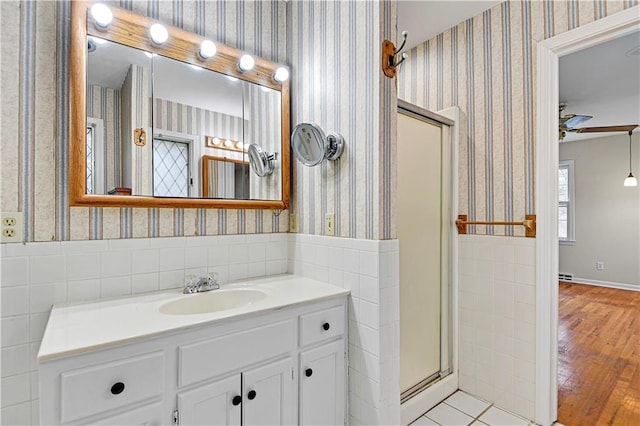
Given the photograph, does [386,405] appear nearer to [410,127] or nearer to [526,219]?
[526,219]

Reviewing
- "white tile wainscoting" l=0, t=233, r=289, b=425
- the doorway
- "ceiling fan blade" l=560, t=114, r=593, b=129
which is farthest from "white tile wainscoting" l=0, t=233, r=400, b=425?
"ceiling fan blade" l=560, t=114, r=593, b=129

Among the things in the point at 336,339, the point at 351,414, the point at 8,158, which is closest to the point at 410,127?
the point at 336,339

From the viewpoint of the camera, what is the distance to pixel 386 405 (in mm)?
1466

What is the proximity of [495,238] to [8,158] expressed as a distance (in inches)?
96.6

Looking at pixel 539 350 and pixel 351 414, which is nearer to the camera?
pixel 351 414

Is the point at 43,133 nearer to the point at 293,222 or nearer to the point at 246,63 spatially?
the point at 246,63

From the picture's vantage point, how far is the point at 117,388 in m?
0.96

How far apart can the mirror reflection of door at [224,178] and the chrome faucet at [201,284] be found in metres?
0.41

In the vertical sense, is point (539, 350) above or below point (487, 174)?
below

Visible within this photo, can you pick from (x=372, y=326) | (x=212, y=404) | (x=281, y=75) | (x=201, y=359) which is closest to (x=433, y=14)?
(x=281, y=75)

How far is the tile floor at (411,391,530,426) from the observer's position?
72.8 inches

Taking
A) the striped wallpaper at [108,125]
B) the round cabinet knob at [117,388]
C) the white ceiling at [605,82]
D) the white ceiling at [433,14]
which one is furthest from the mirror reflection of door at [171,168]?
the white ceiling at [605,82]

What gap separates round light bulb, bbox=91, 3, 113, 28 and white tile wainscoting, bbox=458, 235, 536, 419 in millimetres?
2277

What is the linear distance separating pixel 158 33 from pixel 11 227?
101 centimetres
